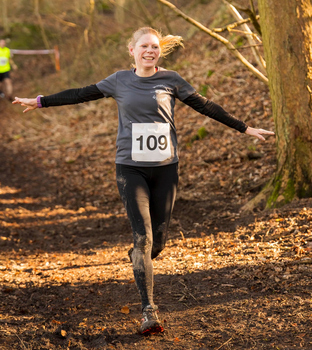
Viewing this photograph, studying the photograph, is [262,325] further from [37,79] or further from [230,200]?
[37,79]

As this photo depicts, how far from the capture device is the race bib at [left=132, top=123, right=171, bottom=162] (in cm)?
357

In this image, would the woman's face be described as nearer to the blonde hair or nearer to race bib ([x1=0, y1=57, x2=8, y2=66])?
the blonde hair

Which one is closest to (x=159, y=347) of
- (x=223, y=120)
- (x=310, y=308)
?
(x=310, y=308)

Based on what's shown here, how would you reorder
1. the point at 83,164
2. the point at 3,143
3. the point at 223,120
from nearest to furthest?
the point at 223,120 → the point at 83,164 → the point at 3,143

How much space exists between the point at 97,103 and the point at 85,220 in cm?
950

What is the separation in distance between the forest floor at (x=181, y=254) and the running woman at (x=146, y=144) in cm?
60

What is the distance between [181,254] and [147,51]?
2.76m

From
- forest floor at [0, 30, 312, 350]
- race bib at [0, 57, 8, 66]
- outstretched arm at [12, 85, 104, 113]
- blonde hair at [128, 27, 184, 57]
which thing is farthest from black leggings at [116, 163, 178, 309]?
race bib at [0, 57, 8, 66]

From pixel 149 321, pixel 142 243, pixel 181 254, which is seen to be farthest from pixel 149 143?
pixel 181 254

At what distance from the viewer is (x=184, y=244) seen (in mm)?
5871

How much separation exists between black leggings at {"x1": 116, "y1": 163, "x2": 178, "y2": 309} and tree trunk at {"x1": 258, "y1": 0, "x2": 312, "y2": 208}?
2.37 metres

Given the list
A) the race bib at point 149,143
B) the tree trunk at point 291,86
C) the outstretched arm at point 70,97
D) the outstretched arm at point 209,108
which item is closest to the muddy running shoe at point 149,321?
the race bib at point 149,143

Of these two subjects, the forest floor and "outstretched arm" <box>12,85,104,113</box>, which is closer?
the forest floor

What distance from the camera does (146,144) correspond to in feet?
11.7
